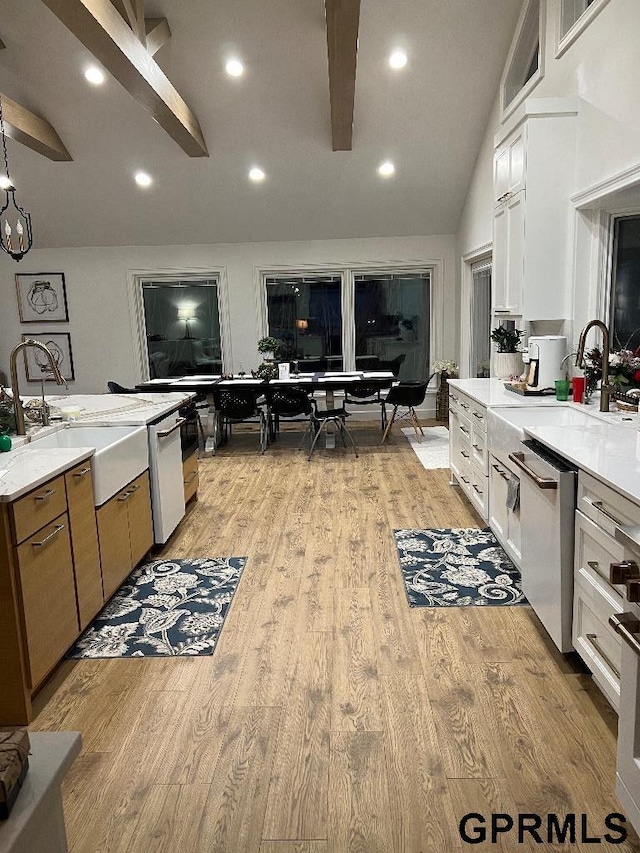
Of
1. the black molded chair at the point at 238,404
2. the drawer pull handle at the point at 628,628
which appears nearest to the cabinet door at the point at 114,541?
the drawer pull handle at the point at 628,628

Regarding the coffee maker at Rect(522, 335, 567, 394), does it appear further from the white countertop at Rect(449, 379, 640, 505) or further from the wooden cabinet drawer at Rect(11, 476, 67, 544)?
the wooden cabinet drawer at Rect(11, 476, 67, 544)

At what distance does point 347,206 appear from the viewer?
780 cm

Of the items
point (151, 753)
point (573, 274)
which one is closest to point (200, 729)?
point (151, 753)

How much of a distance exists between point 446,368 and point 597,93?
4572 millimetres

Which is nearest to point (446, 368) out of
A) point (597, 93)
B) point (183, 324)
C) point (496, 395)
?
point (183, 324)

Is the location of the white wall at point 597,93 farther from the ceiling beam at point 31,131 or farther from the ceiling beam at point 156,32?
the ceiling beam at point 31,131

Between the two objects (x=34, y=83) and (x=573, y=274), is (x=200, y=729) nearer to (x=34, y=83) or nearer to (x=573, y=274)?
(x=573, y=274)

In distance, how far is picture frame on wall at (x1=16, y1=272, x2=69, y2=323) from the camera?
8.50m

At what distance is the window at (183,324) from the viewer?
8688 mm

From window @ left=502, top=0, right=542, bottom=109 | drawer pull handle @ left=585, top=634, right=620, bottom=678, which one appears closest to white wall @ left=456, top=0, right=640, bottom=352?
window @ left=502, top=0, right=542, bottom=109

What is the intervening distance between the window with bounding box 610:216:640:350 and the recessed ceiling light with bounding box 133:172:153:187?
5.15 metres

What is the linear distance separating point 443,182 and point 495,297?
273 centimetres

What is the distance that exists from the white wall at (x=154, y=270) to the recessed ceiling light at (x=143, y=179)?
48.1 inches

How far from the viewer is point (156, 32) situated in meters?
5.04
